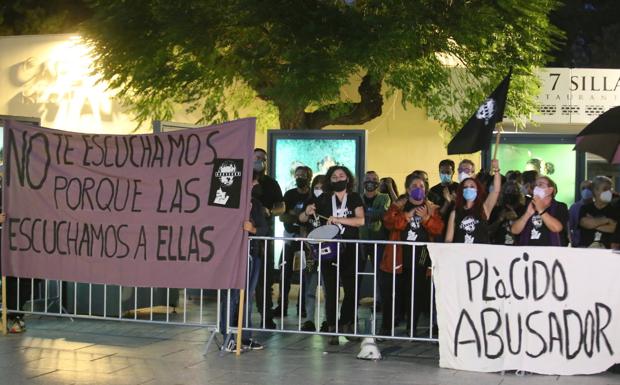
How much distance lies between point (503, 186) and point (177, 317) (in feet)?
14.9

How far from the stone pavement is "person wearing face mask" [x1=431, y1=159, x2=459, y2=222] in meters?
1.59

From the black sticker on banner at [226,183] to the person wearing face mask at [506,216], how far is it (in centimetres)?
303

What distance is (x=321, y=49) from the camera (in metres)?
16.5

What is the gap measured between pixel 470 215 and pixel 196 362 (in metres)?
3.18

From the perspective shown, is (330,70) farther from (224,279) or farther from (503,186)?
(224,279)

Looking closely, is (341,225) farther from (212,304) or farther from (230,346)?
(212,304)

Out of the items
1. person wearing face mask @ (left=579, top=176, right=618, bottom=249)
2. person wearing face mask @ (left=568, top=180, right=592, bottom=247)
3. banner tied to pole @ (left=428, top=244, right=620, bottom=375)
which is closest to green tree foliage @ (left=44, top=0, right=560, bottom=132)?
person wearing face mask @ (left=568, top=180, right=592, bottom=247)

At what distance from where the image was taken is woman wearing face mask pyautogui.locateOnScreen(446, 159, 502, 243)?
410 inches

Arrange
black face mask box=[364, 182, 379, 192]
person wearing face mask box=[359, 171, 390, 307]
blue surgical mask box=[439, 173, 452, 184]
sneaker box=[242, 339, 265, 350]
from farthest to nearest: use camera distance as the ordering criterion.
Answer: black face mask box=[364, 182, 379, 192], blue surgical mask box=[439, 173, 452, 184], person wearing face mask box=[359, 171, 390, 307], sneaker box=[242, 339, 265, 350]

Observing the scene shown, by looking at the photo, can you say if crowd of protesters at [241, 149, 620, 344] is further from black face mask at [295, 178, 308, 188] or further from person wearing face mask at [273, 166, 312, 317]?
black face mask at [295, 178, 308, 188]

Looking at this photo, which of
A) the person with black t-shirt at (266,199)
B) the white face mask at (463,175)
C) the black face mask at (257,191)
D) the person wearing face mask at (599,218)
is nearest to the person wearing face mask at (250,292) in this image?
the person with black t-shirt at (266,199)

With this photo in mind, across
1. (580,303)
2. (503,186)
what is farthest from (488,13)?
(580,303)

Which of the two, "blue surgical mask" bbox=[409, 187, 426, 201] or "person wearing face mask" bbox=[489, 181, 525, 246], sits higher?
"blue surgical mask" bbox=[409, 187, 426, 201]

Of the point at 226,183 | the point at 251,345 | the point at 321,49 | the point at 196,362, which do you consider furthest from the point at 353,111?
the point at 196,362
